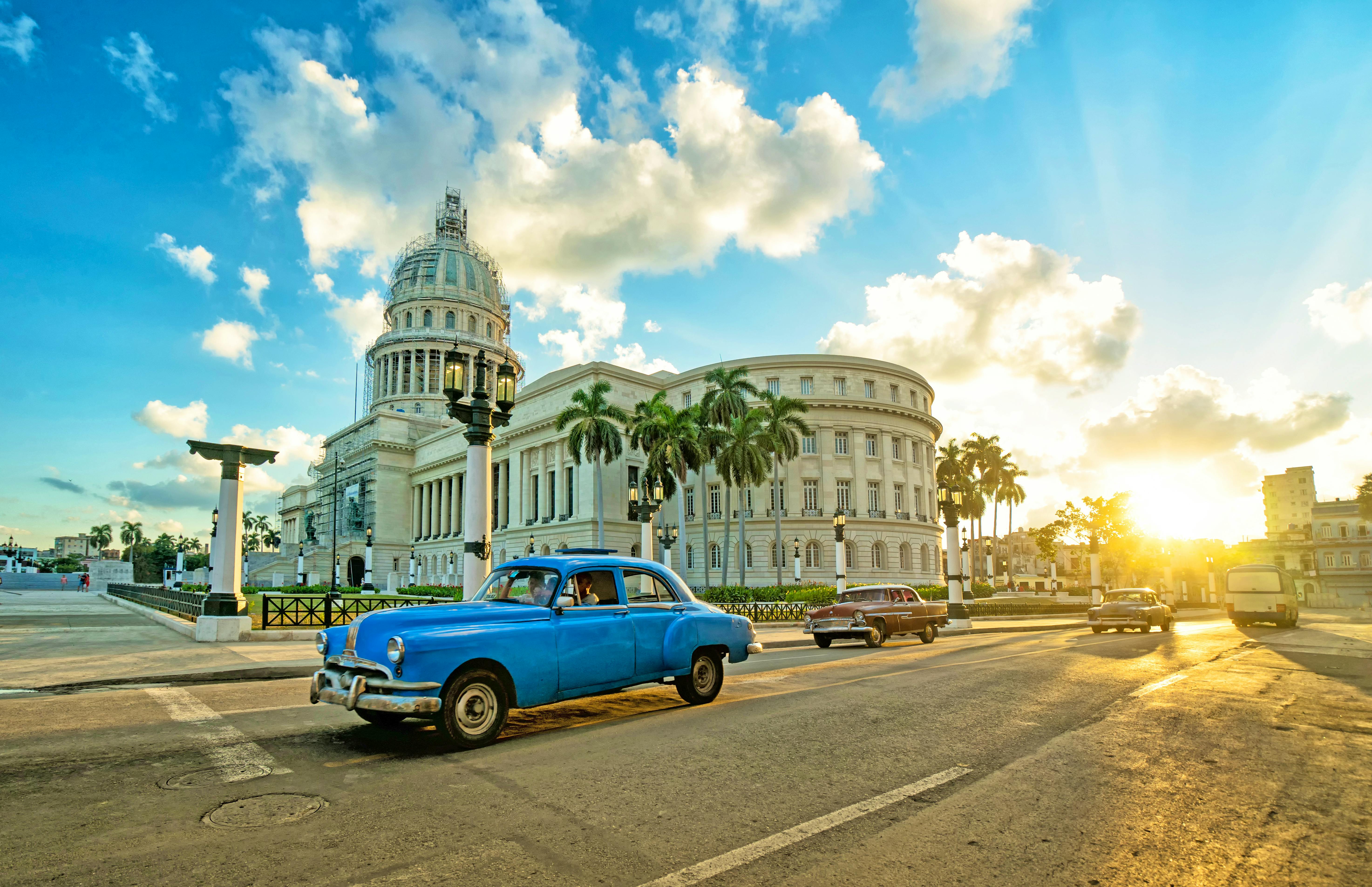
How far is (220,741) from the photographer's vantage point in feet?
23.1

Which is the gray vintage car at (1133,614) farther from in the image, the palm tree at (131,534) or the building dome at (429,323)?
the palm tree at (131,534)

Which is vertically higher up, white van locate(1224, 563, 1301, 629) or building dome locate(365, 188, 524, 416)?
building dome locate(365, 188, 524, 416)

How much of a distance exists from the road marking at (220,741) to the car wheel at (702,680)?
447 cm

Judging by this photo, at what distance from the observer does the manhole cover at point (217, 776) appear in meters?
5.53

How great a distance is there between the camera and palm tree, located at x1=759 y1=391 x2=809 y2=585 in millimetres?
48875

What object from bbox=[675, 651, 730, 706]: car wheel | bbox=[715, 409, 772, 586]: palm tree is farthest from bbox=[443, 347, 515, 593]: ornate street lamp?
bbox=[715, 409, 772, 586]: palm tree

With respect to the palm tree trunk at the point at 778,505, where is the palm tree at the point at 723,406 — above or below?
above

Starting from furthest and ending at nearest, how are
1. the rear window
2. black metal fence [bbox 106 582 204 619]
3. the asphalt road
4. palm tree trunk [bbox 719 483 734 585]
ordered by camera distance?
palm tree trunk [bbox 719 483 734 585]
the rear window
black metal fence [bbox 106 582 204 619]
the asphalt road

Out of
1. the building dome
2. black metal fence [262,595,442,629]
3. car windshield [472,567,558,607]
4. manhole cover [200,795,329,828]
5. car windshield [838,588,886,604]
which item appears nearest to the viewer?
manhole cover [200,795,329,828]

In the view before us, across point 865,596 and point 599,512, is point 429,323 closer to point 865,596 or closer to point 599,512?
point 599,512

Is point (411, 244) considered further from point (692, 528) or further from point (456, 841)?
point (456, 841)

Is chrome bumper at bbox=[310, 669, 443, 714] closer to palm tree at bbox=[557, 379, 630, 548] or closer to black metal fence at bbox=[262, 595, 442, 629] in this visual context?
black metal fence at bbox=[262, 595, 442, 629]

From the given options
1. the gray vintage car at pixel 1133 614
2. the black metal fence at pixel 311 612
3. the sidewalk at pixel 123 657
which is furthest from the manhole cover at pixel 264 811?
the gray vintage car at pixel 1133 614

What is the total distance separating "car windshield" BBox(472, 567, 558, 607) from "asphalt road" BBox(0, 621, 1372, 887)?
1348 mm
